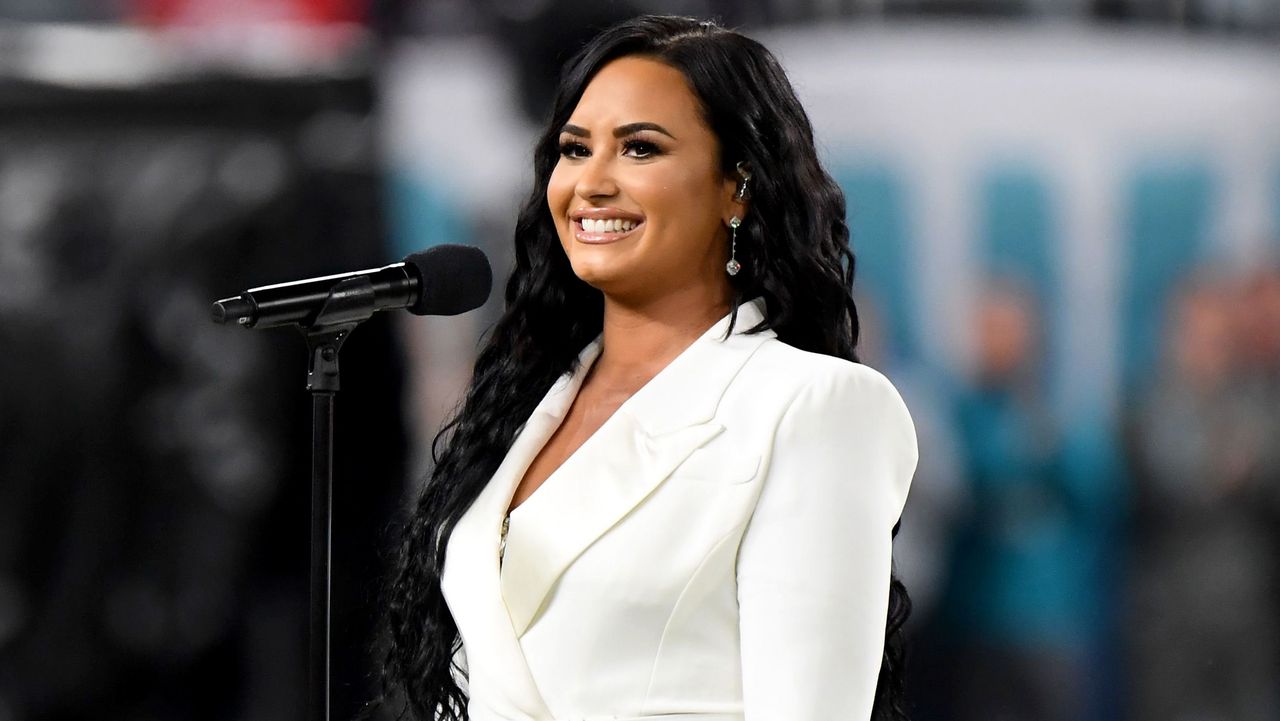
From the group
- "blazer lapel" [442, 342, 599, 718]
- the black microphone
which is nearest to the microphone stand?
the black microphone

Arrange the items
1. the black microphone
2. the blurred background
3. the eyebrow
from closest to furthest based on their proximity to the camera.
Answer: the black microphone
the eyebrow
the blurred background

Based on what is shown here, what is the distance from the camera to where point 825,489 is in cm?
162

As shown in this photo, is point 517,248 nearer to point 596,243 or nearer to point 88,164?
point 596,243

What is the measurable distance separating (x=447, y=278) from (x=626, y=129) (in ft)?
0.91

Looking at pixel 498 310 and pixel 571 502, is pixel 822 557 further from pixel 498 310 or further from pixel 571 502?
pixel 498 310

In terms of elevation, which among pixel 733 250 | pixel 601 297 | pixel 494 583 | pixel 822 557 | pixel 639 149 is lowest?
pixel 494 583

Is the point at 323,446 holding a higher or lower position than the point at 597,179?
lower

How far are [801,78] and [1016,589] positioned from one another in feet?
4.40

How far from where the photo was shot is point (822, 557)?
62.7 inches

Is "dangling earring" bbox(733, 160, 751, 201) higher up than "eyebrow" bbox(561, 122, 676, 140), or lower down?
lower down

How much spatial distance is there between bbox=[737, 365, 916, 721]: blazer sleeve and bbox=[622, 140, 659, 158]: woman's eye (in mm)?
353

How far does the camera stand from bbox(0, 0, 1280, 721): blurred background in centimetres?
392

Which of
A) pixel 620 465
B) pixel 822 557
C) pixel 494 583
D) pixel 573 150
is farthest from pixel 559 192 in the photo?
pixel 822 557

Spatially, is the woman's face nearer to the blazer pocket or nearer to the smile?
the smile
